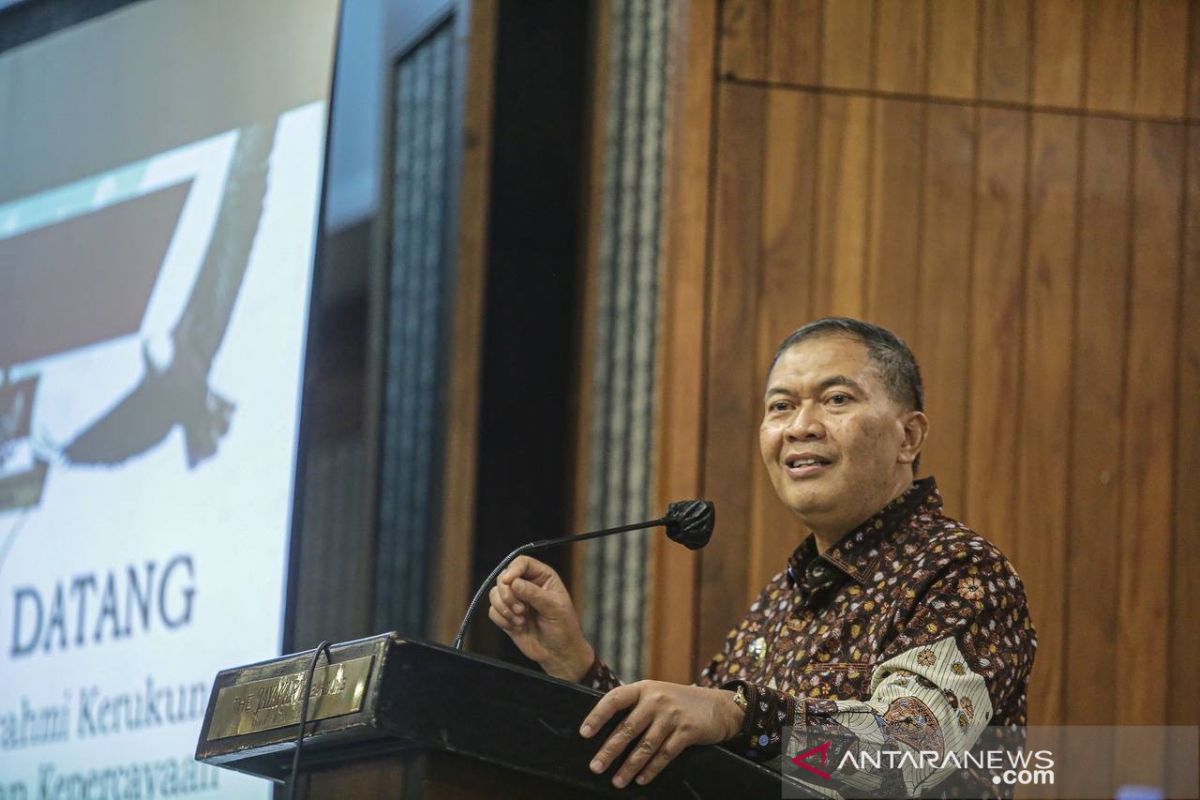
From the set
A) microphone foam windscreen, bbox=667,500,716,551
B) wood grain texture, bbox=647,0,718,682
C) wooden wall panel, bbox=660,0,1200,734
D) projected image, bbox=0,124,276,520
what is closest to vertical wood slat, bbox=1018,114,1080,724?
wooden wall panel, bbox=660,0,1200,734

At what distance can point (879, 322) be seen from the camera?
387 cm

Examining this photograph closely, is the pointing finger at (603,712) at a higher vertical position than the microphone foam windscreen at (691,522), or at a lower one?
lower

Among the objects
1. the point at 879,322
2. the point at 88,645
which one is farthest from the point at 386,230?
the point at 879,322

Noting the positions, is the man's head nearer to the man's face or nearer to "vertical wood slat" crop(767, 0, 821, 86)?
the man's face

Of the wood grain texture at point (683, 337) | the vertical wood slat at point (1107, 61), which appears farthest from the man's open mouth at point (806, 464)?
the vertical wood slat at point (1107, 61)

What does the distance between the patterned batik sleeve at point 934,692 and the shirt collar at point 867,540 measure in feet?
0.71

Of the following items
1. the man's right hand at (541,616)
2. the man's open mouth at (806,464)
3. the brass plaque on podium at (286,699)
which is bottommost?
the brass plaque on podium at (286,699)

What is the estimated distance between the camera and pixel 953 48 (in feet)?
12.8

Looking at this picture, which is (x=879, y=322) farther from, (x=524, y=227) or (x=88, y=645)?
(x=88, y=645)

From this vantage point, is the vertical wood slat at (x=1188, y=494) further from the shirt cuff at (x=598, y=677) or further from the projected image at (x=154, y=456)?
the projected image at (x=154, y=456)

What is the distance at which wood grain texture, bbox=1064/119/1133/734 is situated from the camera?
381cm

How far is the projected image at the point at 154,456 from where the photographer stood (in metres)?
4.16

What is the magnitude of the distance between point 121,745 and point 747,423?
5.53 feet

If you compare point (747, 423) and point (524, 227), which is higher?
point (524, 227)
